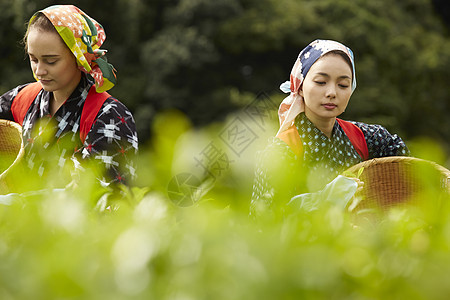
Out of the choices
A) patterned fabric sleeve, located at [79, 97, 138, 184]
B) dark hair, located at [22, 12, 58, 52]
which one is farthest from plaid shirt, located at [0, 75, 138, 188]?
dark hair, located at [22, 12, 58, 52]

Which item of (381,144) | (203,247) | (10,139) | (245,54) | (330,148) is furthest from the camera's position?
(245,54)

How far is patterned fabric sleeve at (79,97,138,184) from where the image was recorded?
2.52 m

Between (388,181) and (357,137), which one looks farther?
(357,137)

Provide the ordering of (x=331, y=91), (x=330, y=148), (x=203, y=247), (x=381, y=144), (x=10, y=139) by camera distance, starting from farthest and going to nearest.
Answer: (x=10, y=139)
(x=381, y=144)
(x=330, y=148)
(x=331, y=91)
(x=203, y=247)

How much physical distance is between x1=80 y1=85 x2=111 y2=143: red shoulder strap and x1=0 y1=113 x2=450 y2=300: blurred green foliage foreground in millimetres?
1669

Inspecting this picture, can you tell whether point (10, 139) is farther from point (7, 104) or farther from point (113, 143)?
point (113, 143)

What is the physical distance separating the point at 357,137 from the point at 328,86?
0.35m

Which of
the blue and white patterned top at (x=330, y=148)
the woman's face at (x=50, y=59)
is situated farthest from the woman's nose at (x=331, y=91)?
the woman's face at (x=50, y=59)

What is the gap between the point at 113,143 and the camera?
2.57 metres

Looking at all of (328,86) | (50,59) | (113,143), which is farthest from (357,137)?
(50,59)

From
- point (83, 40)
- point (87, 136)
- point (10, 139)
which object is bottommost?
point (10, 139)

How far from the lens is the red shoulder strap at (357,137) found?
2.79 meters

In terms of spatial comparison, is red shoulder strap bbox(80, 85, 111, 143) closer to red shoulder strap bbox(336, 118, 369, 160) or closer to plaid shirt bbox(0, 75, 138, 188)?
plaid shirt bbox(0, 75, 138, 188)

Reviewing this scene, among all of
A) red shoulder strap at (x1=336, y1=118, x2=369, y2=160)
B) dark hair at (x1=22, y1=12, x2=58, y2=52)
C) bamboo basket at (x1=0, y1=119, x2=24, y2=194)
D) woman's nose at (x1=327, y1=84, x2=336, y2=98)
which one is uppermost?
woman's nose at (x1=327, y1=84, x2=336, y2=98)
